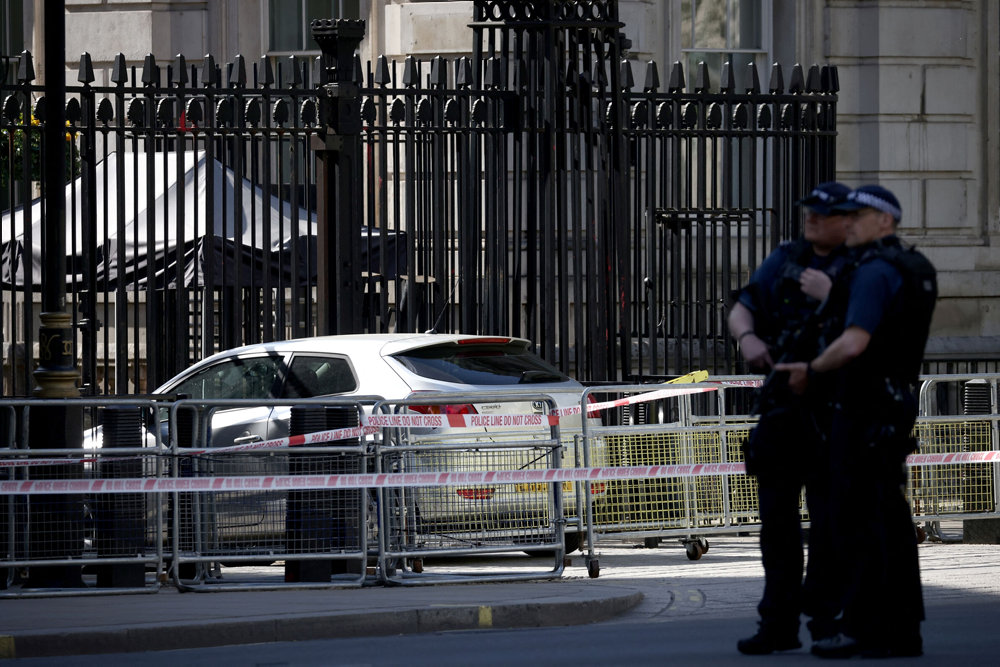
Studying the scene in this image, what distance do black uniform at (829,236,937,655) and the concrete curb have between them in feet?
7.08

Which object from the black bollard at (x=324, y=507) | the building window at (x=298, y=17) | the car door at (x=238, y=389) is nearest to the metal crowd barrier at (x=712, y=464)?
the black bollard at (x=324, y=507)

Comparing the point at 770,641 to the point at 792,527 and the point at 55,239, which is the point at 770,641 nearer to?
the point at 792,527

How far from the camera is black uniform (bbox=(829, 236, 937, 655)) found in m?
7.17

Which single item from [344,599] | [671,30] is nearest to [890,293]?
[344,599]

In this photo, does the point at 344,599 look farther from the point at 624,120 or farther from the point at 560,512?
the point at 624,120

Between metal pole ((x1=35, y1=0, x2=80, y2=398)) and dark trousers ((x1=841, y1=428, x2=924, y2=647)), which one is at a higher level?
metal pole ((x1=35, y1=0, x2=80, y2=398))

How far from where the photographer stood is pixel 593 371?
48.3 feet

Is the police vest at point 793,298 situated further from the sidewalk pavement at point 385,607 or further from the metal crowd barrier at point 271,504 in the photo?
the metal crowd barrier at point 271,504

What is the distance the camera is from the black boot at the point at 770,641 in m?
7.45

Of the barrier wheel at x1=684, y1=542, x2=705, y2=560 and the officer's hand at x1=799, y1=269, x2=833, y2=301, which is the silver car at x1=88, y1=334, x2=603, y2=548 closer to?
the barrier wheel at x1=684, y1=542, x2=705, y2=560

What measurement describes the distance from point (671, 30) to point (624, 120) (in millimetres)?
5611

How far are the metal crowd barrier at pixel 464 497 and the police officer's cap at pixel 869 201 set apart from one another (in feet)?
11.5

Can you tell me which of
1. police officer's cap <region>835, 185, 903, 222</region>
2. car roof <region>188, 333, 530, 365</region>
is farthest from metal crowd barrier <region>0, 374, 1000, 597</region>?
police officer's cap <region>835, 185, 903, 222</region>

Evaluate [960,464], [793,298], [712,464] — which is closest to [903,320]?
[793,298]
